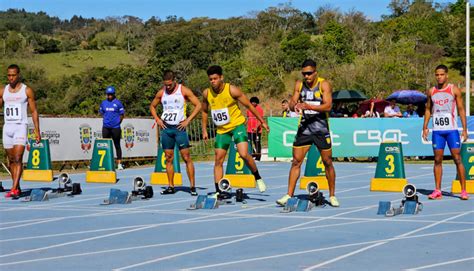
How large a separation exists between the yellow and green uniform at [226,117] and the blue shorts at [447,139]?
2901 mm

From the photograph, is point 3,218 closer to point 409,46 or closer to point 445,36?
point 409,46

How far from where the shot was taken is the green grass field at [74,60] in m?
90.3

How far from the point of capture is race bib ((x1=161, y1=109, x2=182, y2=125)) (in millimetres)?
13211

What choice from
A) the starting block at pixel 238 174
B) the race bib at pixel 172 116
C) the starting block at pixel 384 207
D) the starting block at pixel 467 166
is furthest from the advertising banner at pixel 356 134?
the starting block at pixel 384 207

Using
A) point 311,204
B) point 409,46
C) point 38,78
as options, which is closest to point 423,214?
point 311,204

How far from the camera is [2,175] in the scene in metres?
19.9

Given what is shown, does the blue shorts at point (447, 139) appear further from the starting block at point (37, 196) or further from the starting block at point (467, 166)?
the starting block at point (37, 196)

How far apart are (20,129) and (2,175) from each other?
7.33m

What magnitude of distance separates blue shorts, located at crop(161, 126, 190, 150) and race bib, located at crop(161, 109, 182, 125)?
0.11 meters

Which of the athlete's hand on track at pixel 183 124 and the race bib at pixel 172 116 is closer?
the athlete's hand on track at pixel 183 124

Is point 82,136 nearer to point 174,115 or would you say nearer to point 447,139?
point 174,115

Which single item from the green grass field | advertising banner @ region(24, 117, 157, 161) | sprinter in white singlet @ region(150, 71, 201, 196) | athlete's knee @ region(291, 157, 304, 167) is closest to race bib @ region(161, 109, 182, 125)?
sprinter in white singlet @ region(150, 71, 201, 196)

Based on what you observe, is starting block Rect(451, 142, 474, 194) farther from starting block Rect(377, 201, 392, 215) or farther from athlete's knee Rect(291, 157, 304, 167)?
athlete's knee Rect(291, 157, 304, 167)

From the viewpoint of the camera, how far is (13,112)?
12922 millimetres
